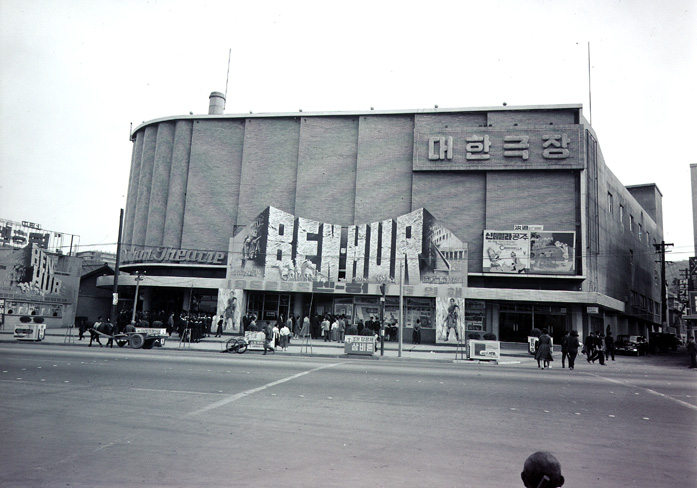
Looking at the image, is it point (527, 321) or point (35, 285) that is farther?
point (35, 285)

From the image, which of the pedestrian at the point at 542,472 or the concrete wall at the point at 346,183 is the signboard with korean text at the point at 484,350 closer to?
the concrete wall at the point at 346,183

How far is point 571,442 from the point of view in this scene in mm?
7781

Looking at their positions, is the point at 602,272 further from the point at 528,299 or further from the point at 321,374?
the point at 321,374

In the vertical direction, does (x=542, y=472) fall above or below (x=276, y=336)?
above

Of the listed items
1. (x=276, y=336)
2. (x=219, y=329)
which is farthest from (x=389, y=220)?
(x=276, y=336)

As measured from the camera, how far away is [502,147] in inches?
1615

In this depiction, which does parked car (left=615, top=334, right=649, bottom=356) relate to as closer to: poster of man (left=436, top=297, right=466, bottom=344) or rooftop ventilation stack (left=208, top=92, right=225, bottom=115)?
poster of man (left=436, top=297, right=466, bottom=344)

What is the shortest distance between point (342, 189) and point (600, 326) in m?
27.1

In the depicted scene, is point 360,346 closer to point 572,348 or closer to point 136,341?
point 572,348

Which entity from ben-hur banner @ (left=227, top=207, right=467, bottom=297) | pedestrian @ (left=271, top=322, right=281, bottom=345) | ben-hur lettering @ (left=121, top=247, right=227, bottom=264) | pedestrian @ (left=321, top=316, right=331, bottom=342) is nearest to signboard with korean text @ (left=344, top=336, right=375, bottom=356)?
pedestrian @ (left=271, top=322, right=281, bottom=345)

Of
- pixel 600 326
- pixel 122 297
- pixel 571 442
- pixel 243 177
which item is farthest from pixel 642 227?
pixel 571 442

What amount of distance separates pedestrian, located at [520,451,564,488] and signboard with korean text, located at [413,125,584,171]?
40.6 metres

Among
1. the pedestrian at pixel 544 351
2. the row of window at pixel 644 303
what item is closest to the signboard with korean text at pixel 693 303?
the pedestrian at pixel 544 351

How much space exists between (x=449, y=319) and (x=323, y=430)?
31336 millimetres
